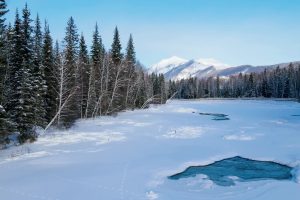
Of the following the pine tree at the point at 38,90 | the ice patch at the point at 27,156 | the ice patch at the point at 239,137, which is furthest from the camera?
the ice patch at the point at 239,137

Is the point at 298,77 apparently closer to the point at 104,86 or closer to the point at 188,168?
the point at 104,86

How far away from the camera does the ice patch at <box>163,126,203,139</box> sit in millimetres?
29859

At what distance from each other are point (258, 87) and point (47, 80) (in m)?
108

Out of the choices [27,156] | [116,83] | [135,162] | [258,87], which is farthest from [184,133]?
[258,87]

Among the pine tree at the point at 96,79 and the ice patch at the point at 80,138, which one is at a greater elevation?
the pine tree at the point at 96,79

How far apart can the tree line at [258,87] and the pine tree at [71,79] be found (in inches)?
3030

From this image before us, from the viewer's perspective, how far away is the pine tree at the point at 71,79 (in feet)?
111

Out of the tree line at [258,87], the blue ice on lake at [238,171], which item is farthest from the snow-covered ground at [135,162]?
the tree line at [258,87]

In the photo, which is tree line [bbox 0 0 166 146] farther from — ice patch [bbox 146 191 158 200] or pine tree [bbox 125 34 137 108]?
ice patch [bbox 146 191 158 200]

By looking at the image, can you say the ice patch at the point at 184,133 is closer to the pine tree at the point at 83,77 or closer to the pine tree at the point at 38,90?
the pine tree at the point at 38,90

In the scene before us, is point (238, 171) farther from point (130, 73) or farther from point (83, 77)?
point (130, 73)

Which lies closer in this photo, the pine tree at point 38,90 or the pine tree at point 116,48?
the pine tree at point 38,90

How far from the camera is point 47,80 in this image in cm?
3341

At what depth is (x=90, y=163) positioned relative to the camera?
62.2 feet
